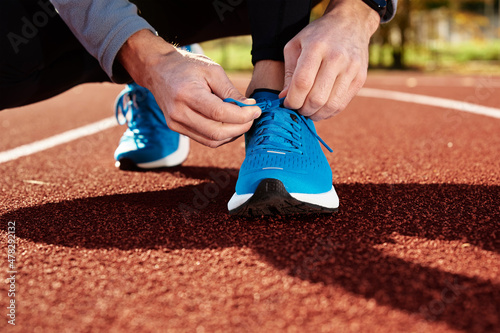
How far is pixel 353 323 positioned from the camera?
0.77m

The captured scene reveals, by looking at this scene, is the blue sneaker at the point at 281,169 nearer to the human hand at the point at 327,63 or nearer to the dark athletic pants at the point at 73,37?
the human hand at the point at 327,63

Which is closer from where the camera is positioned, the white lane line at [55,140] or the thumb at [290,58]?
the thumb at [290,58]

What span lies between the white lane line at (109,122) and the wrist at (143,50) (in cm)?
127

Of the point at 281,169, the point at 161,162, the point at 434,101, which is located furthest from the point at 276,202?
the point at 434,101

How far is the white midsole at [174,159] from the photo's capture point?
1983mm

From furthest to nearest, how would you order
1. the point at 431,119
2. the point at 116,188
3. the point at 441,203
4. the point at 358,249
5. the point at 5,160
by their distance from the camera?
the point at 431,119 → the point at 5,160 → the point at 116,188 → the point at 441,203 → the point at 358,249

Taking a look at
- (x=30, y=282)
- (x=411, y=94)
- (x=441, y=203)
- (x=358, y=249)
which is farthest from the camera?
(x=411, y=94)

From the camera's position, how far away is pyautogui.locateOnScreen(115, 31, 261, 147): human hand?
1169 millimetres

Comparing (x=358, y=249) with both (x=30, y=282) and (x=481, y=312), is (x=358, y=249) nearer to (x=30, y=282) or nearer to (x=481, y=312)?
(x=481, y=312)

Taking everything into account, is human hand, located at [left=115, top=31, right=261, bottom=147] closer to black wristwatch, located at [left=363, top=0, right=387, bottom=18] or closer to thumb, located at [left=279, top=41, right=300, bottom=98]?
thumb, located at [left=279, top=41, right=300, bottom=98]

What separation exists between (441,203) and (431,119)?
2045 millimetres

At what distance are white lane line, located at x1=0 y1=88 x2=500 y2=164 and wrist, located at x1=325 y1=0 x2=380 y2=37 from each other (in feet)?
5.48

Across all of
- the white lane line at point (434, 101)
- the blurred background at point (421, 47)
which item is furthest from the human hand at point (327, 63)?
the blurred background at point (421, 47)

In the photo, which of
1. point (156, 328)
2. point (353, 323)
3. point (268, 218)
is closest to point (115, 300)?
point (156, 328)
